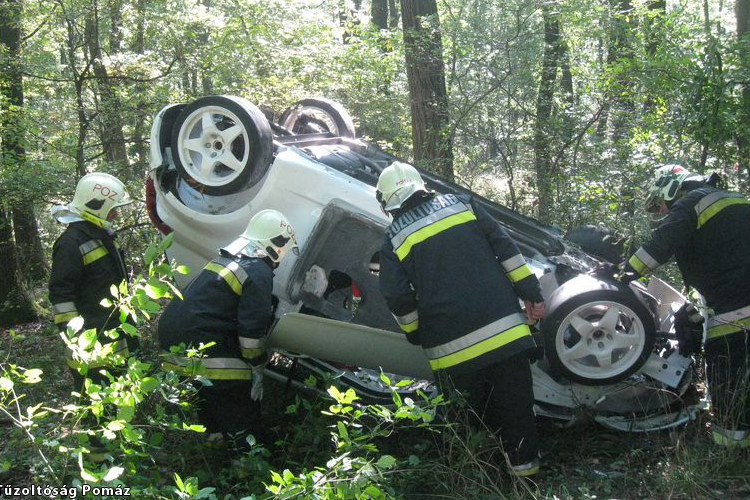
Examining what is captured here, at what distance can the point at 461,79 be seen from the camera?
764 centimetres

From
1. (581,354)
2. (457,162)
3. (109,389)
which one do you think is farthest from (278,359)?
(457,162)

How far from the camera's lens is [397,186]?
13.1 feet

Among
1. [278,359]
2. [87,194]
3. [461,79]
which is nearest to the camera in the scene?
[87,194]

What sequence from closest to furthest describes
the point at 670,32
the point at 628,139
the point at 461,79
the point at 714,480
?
1. the point at 714,480
2. the point at 670,32
3. the point at 628,139
4. the point at 461,79

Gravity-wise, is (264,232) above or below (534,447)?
above

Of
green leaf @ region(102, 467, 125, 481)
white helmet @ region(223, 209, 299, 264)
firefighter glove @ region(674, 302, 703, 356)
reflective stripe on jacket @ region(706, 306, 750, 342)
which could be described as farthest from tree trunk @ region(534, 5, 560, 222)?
green leaf @ region(102, 467, 125, 481)

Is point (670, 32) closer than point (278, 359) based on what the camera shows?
No

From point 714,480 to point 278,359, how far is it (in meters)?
2.91

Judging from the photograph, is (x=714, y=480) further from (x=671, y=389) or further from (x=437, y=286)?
(x=437, y=286)

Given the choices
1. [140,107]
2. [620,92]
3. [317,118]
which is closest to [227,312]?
[317,118]

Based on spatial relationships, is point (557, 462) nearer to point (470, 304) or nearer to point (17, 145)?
point (470, 304)

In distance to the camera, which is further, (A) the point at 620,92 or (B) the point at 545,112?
(B) the point at 545,112

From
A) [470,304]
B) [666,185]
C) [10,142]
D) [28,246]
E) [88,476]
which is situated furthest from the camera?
[28,246]

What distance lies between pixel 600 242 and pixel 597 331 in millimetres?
1104
